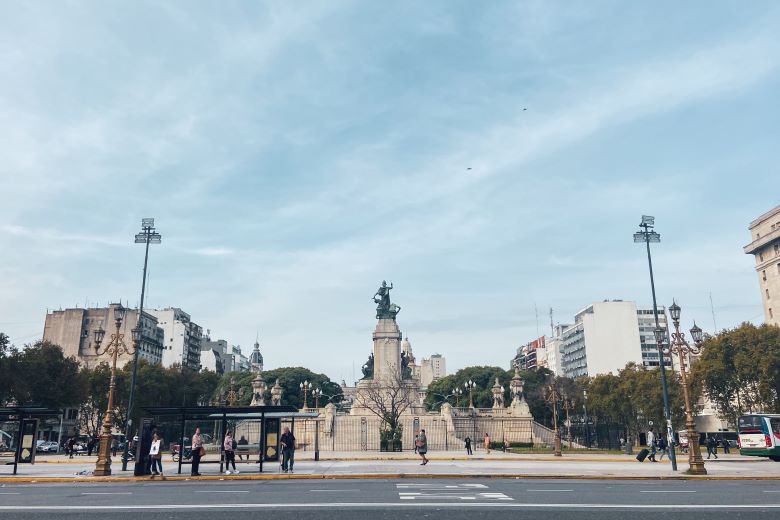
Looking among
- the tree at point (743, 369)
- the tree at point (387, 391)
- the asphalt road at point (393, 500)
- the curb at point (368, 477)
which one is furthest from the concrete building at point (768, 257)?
the asphalt road at point (393, 500)

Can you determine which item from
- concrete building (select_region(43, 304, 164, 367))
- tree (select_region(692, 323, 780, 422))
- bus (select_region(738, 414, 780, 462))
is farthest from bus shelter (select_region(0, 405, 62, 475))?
concrete building (select_region(43, 304, 164, 367))

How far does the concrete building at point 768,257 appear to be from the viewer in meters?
78.9

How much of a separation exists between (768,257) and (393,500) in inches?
3345

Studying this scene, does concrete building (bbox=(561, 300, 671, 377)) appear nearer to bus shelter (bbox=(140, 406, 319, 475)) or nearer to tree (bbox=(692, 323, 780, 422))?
tree (bbox=(692, 323, 780, 422))

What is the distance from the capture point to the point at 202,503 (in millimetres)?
13531

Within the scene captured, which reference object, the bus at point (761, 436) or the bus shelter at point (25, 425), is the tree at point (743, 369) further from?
the bus shelter at point (25, 425)

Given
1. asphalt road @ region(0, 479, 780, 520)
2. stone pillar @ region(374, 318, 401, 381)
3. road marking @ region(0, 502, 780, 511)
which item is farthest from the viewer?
stone pillar @ region(374, 318, 401, 381)

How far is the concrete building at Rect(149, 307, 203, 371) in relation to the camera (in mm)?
119688

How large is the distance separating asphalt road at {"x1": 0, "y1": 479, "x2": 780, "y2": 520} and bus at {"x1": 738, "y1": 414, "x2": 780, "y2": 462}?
17805 millimetres

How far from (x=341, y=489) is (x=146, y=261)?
1672cm

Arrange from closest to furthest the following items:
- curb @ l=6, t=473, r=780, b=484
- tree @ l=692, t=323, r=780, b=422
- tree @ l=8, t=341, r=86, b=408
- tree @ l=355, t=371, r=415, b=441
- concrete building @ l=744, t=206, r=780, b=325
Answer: curb @ l=6, t=473, r=780, b=484, tree @ l=692, t=323, r=780, b=422, tree @ l=8, t=341, r=86, b=408, tree @ l=355, t=371, r=415, b=441, concrete building @ l=744, t=206, r=780, b=325

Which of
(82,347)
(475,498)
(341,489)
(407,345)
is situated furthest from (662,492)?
(407,345)

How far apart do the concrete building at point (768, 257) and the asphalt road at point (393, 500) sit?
231ft

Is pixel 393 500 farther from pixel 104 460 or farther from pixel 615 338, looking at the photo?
pixel 615 338
